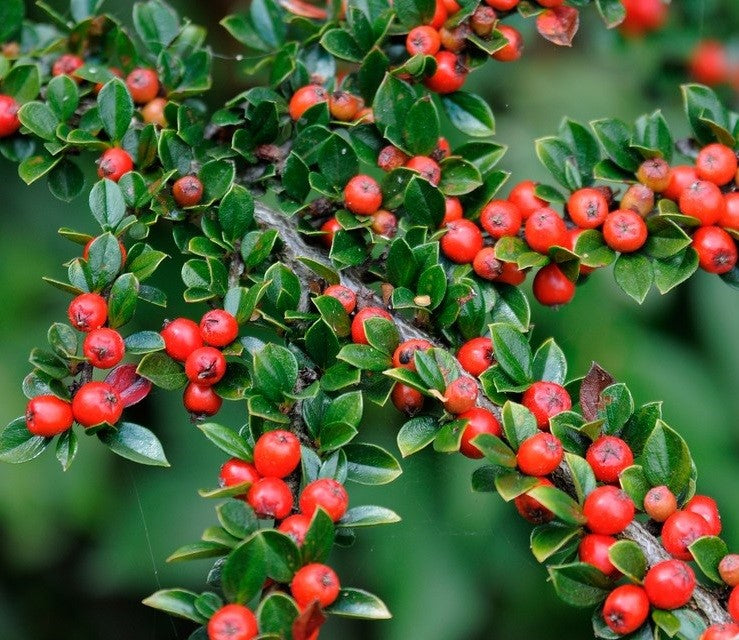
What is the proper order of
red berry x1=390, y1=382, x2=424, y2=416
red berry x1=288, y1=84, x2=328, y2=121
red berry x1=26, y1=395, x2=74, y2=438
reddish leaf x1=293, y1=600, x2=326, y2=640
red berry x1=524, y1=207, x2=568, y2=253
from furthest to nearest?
red berry x1=288, y1=84, x2=328, y2=121
red berry x1=524, y1=207, x2=568, y2=253
red berry x1=390, y1=382, x2=424, y2=416
red berry x1=26, y1=395, x2=74, y2=438
reddish leaf x1=293, y1=600, x2=326, y2=640

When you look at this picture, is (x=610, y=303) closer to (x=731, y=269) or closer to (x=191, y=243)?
(x=731, y=269)

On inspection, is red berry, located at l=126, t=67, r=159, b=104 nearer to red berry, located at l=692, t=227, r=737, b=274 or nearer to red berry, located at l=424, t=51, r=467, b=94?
red berry, located at l=424, t=51, r=467, b=94

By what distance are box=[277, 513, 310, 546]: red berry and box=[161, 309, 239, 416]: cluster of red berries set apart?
0.88 ft

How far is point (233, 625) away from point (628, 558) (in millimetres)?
543

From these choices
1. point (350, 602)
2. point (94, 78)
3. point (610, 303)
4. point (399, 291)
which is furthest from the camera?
point (610, 303)

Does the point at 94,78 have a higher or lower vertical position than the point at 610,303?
higher

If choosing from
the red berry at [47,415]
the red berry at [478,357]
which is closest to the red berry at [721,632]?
the red berry at [478,357]

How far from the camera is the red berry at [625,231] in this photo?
5.15 feet

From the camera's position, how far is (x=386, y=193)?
64.3 inches

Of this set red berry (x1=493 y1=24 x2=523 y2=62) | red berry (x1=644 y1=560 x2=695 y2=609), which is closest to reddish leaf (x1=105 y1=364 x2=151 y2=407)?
red berry (x1=644 y1=560 x2=695 y2=609)

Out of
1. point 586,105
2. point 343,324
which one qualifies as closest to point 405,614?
point 343,324

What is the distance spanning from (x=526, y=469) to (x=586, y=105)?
261 cm

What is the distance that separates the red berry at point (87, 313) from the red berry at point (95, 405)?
0.31ft

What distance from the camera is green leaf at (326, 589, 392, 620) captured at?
1188 millimetres
